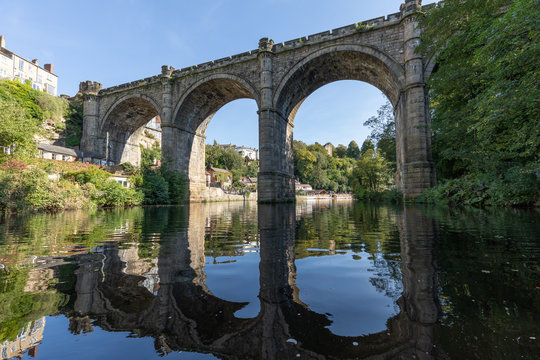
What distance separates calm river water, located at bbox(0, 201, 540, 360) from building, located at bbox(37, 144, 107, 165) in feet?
91.7

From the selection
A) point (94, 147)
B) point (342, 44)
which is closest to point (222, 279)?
point (342, 44)

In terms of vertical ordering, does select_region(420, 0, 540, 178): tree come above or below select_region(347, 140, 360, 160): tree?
below

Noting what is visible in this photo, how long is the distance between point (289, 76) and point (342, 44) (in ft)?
12.7

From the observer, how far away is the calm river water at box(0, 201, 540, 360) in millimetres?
1066

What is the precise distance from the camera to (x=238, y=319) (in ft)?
4.44

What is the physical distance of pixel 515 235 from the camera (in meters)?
3.58

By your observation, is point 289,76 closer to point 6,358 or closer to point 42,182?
point 42,182

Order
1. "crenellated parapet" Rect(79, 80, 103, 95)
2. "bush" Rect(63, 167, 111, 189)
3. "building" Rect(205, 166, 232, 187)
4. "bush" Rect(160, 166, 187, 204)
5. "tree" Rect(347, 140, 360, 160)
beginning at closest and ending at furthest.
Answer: "bush" Rect(63, 167, 111, 189), "bush" Rect(160, 166, 187, 204), "crenellated parapet" Rect(79, 80, 103, 95), "building" Rect(205, 166, 232, 187), "tree" Rect(347, 140, 360, 160)

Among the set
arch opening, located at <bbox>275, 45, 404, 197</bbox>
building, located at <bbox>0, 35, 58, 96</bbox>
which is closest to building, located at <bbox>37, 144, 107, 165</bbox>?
building, located at <bbox>0, 35, 58, 96</bbox>

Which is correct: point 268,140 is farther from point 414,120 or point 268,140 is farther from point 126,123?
point 126,123

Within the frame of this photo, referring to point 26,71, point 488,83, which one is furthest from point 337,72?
point 26,71

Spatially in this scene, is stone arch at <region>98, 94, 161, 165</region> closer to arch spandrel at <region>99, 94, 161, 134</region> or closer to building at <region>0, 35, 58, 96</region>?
arch spandrel at <region>99, 94, 161, 134</region>

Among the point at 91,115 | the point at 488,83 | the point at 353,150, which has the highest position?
the point at 353,150

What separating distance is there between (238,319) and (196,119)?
2432 centimetres
